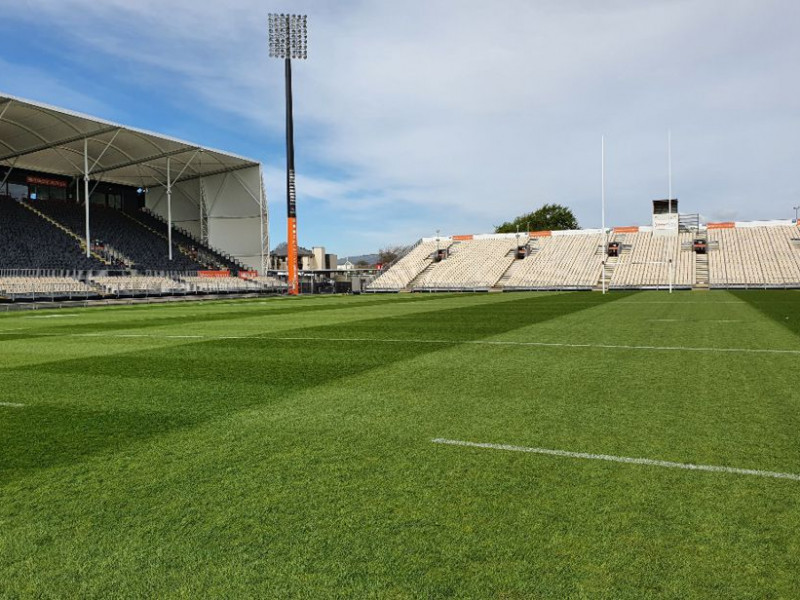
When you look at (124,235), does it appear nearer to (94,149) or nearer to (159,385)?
(94,149)

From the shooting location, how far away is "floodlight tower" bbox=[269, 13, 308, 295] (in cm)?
4609

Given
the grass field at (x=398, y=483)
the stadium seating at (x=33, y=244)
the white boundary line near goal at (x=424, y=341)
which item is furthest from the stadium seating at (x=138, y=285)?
the grass field at (x=398, y=483)

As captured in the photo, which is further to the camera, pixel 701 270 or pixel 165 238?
pixel 165 238

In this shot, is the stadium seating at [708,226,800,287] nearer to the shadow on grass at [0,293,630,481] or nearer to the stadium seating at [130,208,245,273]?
the stadium seating at [130,208,245,273]

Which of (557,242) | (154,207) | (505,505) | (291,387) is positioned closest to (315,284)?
(154,207)

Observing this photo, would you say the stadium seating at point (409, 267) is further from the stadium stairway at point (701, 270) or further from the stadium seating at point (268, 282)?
the stadium stairway at point (701, 270)

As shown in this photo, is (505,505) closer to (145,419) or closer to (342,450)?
(342,450)

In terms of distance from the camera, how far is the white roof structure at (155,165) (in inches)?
1380

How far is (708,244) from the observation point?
168 feet

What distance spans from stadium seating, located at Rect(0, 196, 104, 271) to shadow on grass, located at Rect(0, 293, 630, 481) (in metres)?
32.2

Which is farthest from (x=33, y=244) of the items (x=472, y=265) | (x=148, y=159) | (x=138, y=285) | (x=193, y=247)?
(x=472, y=265)

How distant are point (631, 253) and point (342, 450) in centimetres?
5283

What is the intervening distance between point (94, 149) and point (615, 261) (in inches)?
1651

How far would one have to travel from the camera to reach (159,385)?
6.24 meters
